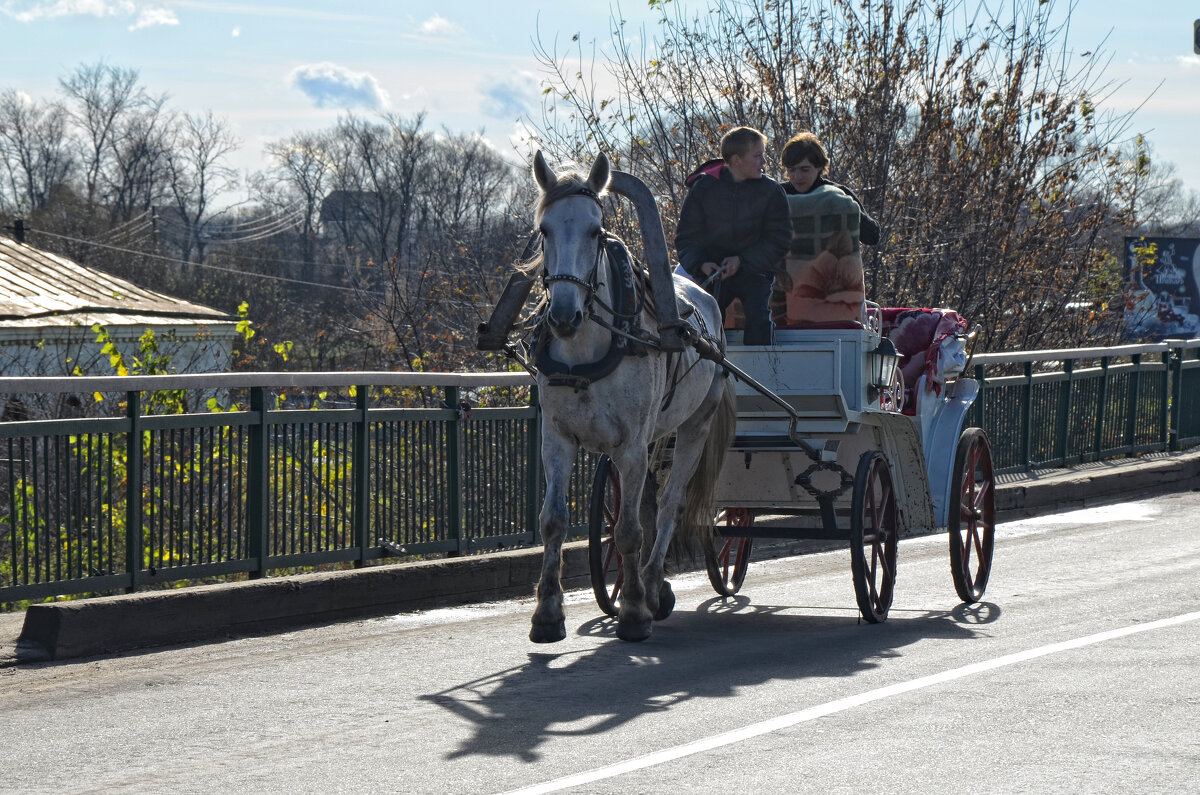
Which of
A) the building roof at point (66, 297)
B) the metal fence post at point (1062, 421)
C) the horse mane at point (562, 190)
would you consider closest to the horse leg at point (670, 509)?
the horse mane at point (562, 190)

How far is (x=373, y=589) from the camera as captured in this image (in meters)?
9.61

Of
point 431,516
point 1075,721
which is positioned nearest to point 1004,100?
point 431,516

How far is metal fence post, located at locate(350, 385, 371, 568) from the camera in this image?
1009 cm

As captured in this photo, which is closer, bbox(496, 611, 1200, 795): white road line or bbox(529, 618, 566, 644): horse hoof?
bbox(496, 611, 1200, 795): white road line

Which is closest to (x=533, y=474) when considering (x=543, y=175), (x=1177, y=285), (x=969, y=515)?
(x=969, y=515)

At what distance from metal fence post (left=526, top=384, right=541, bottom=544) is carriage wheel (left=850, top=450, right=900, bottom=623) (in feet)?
9.23

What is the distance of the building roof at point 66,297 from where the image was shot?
3317 cm

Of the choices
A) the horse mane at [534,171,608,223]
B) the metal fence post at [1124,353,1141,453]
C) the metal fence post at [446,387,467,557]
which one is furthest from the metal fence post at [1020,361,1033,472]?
the horse mane at [534,171,608,223]

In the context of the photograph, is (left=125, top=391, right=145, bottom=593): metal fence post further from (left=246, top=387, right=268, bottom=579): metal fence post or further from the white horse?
the white horse

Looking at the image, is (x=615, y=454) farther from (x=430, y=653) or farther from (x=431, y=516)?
(x=431, y=516)

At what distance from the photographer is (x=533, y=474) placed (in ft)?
37.5

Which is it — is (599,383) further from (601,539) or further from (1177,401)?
(1177,401)

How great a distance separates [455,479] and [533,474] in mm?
824

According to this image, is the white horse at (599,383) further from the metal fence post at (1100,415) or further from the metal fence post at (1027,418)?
the metal fence post at (1100,415)
